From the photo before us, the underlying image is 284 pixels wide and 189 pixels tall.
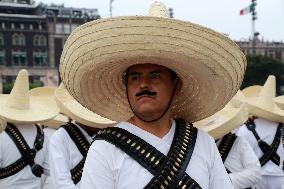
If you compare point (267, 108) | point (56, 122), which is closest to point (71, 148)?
point (267, 108)

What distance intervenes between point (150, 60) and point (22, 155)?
4040mm

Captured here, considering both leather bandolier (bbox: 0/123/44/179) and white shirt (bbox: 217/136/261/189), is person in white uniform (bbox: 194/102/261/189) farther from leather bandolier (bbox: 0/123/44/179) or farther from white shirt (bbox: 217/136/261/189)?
leather bandolier (bbox: 0/123/44/179)

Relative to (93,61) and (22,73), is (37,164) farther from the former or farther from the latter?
(93,61)

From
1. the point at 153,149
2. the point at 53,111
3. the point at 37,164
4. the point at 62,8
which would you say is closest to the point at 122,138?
the point at 153,149

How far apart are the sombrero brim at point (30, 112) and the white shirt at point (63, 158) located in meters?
1.65

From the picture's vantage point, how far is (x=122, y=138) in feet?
8.62

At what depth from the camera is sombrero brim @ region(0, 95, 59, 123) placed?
22.0ft

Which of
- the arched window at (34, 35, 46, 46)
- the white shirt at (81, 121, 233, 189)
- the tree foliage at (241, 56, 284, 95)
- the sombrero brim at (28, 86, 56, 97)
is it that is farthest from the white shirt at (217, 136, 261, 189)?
the arched window at (34, 35, 46, 46)

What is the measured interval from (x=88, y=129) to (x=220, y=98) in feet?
8.73

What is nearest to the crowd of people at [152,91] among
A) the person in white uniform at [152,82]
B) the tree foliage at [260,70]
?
the person in white uniform at [152,82]

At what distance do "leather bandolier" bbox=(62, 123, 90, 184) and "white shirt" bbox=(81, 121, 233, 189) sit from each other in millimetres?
2431

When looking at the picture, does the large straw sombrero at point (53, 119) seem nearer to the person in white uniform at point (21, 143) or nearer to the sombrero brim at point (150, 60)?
the person in white uniform at point (21, 143)

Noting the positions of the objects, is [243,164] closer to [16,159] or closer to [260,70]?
[16,159]

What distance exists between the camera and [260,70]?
73.1 meters
